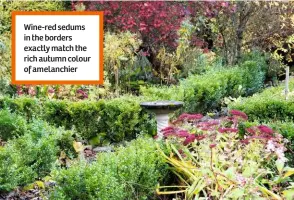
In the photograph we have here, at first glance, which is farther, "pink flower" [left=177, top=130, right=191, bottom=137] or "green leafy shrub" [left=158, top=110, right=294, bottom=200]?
"pink flower" [left=177, top=130, right=191, bottom=137]

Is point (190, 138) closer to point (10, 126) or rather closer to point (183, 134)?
point (183, 134)

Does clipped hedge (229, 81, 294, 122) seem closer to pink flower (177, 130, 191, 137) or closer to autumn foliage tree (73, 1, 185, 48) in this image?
pink flower (177, 130, 191, 137)

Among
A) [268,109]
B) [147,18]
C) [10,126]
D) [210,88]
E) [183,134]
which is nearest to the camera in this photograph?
[183,134]

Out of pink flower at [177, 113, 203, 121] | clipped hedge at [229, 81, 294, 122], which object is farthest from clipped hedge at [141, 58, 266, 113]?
pink flower at [177, 113, 203, 121]

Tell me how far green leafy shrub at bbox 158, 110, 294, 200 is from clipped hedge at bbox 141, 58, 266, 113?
2765 mm

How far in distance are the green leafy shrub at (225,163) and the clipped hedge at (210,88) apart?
9.07ft

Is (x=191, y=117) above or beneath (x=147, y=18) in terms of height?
beneath

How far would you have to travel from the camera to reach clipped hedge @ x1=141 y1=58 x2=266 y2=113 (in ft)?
26.3

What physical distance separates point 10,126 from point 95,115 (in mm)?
1580

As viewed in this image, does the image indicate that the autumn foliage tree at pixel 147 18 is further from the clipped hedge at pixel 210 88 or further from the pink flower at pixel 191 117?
the pink flower at pixel 191 117

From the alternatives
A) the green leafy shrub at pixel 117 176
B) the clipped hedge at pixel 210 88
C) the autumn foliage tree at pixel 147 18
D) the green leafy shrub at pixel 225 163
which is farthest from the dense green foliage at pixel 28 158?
the autumn foliage tree at pixel 147 18

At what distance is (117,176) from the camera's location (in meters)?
4.02

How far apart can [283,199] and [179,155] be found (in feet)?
3.12

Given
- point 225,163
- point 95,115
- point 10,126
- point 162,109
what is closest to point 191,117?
point 225,163
